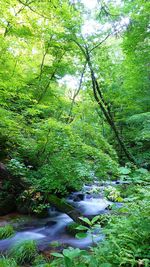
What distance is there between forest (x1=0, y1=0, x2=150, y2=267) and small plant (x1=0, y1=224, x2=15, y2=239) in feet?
0.04

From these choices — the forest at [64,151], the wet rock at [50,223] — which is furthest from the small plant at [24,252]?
the wet rock at [50,223]

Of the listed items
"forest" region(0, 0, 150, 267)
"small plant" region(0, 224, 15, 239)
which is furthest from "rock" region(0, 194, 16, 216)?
"small plant" region(0, 224, 15, 239)

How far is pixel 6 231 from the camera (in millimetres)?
4961

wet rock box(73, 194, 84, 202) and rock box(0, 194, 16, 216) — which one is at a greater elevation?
wet rock box(73, 194, 84, 202)

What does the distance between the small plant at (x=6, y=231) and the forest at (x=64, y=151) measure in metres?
0.01

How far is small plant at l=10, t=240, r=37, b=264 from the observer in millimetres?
3982

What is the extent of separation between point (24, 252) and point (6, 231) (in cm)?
106

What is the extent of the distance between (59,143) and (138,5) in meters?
5.48

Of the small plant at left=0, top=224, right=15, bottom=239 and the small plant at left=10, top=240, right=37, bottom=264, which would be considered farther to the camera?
the small plant at left=0, top=224, right=15, bottom=239

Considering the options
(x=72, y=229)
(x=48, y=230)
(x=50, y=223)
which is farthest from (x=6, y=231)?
(x=72, y=229)

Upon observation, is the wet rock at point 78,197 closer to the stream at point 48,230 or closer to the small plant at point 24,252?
the stream at point 48,230

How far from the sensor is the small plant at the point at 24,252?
3.98m

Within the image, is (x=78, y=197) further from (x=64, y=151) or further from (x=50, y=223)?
(x=64, y=151)

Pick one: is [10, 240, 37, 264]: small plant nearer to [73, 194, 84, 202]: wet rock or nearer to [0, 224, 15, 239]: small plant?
[0, 224, 15, 239]: small plant
